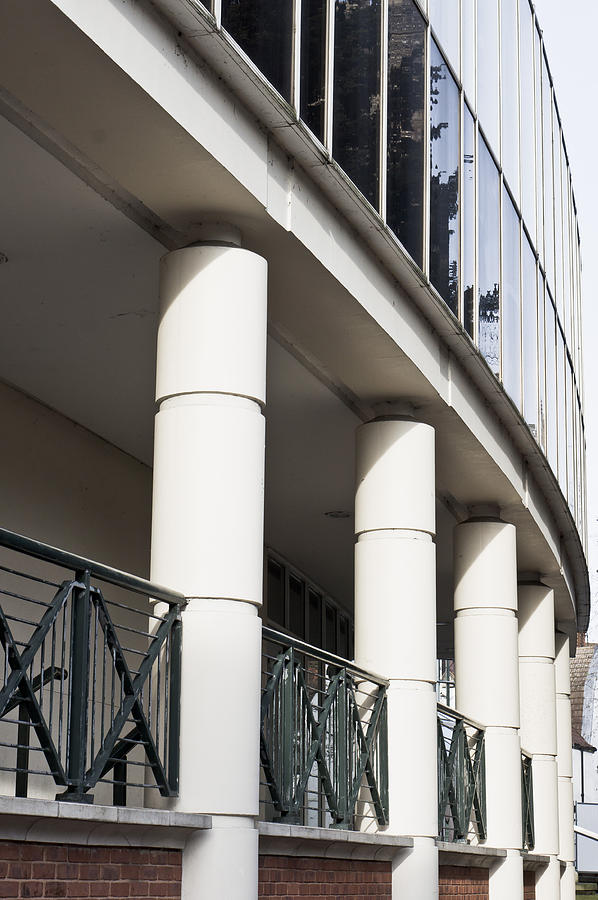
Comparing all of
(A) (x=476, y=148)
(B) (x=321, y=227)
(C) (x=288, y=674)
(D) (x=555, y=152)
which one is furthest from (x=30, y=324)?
(D) (x=555, y=152)

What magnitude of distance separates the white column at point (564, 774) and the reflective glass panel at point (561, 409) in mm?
3739

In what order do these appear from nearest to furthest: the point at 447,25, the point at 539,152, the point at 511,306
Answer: the point at 447,25 < the point at 511,306 < the point at 539,152

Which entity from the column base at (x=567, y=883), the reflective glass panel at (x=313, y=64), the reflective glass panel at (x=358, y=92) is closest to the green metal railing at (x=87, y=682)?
the reflective glass panel at (x=313, y=64)

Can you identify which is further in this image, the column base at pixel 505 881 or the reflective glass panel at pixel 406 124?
the column base at pixel 505 881

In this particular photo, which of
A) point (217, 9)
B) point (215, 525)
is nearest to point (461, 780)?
point (215, 525)

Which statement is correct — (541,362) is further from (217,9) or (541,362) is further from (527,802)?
(217,9)

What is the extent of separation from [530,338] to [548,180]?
343cm

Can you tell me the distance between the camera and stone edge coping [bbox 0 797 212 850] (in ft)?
20.0

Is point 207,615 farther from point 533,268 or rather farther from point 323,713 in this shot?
point 533,268

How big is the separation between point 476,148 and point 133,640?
19.9ft

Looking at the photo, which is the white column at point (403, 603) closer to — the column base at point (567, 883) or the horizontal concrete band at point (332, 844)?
the horizontal concrete band at point (332, 844)

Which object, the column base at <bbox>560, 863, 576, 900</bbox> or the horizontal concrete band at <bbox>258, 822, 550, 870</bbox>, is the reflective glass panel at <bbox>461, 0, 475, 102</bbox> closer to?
the horizontal concrete band at <bbox>258, 822, 550, 870</bbox>

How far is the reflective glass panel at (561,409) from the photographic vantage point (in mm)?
19083

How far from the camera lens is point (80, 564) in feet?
23.2
